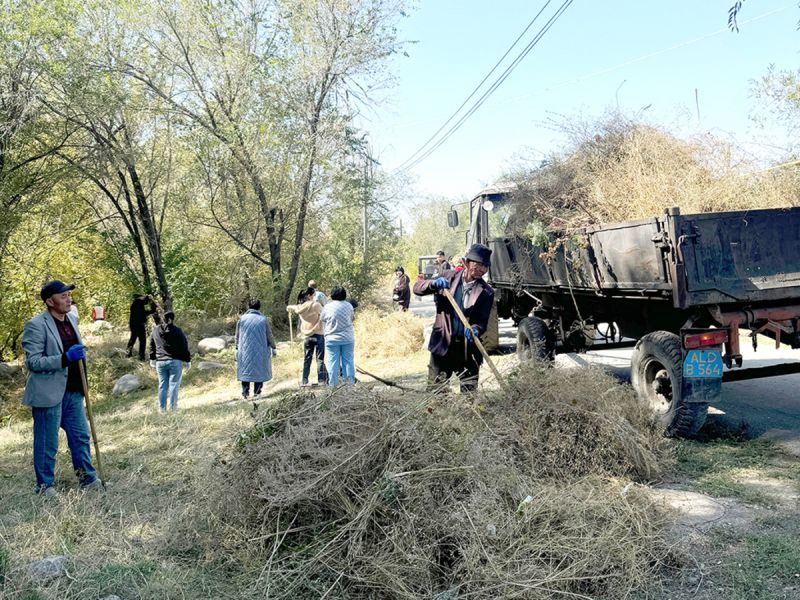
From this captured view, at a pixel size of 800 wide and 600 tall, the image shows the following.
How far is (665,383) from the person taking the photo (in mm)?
5578

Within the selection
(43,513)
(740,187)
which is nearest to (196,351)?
(43,513)

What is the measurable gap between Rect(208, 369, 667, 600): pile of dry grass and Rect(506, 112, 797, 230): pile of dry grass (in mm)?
3078

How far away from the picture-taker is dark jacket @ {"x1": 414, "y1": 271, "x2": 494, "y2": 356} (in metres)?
5.60

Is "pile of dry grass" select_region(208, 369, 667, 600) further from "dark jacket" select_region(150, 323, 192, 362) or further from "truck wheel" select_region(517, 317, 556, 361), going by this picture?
"dark jacket" select_region(150, 323, 192, 362)

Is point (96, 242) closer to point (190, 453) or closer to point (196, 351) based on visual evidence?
point (196, 351)

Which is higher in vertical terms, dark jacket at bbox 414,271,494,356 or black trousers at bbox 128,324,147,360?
dark jacket at bbox 414,271,494,356

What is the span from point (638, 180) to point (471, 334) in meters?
2.47

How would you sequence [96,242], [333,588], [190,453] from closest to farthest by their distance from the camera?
[333,588], [190,453], [96,242]

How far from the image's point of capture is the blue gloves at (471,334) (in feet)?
17.6

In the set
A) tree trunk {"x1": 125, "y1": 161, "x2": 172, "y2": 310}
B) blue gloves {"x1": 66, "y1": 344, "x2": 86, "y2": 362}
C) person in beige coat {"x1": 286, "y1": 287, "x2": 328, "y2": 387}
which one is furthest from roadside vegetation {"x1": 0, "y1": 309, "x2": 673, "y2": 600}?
tree trunk {"x1": 125, "y1": 161, "x2": 172, "y2": 310}

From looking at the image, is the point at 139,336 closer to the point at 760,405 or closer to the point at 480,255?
the point at 480,255

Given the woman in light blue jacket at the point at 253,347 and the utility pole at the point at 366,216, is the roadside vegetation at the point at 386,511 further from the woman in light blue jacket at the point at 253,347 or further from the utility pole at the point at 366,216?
the utility pole at the point at 366,216

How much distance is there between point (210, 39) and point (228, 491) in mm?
15324

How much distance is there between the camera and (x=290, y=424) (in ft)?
12.8
